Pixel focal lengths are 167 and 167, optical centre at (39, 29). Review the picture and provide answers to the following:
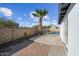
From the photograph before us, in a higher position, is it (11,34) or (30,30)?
(30,30)

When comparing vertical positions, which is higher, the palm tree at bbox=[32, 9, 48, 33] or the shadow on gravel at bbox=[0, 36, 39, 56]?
the palm tree at bbox=[32, 9, 48, 33]

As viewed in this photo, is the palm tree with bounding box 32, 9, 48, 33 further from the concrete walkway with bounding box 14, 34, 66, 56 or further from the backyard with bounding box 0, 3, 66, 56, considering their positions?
→ the concrete walkway with bounding box 14, 34, 66, 56

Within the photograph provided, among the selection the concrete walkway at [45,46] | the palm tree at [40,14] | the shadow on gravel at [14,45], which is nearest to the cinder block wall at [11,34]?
the shadow on gravel at [14,45]

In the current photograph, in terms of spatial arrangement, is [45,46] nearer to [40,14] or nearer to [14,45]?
[14,45]

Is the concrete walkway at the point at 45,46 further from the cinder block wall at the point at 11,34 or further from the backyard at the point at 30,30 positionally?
the cinder block wall at the point at 11,34

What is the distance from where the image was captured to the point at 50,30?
236 inches

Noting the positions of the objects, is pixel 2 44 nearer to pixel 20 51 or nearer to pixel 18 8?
pixel 20 51

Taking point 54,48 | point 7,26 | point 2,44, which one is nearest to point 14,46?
point 2,44

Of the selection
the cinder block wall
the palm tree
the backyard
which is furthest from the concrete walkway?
the palm tree

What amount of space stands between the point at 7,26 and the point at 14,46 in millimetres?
1085

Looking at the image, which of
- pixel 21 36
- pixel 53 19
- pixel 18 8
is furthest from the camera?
pixel 21 36

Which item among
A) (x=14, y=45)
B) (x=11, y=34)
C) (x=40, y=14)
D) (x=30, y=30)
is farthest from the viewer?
(x=11, y=34)

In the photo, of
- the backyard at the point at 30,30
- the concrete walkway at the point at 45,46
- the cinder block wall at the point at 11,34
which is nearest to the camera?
the backyard at the point at 30,30

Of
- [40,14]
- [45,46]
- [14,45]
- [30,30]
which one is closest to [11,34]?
[14,45]
